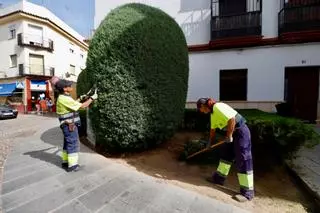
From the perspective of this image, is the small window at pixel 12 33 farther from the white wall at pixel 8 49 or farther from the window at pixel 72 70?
the window at pixel 72 70

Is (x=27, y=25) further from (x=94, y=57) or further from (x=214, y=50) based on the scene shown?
(x=94, y=57)

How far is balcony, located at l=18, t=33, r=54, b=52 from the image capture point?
23.3 metres

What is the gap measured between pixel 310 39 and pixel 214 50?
171 inches

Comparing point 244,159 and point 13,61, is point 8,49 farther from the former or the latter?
point 244,159

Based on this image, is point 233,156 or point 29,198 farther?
point 233,156

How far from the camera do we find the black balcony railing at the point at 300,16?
10.5 meters

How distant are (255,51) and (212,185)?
30.8ft

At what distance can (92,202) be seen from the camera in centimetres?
312

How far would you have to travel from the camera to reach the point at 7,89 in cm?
2436

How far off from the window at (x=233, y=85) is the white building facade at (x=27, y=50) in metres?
19.3

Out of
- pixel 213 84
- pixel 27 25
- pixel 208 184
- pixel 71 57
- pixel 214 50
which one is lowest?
pixel 208 184

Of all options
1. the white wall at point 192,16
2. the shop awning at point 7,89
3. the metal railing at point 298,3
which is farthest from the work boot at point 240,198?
the shop awning at point 7,89

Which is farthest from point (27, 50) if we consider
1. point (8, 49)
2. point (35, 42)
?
point (8, 49)

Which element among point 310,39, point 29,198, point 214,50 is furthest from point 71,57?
point 29,198
